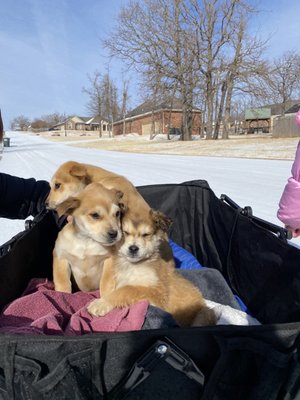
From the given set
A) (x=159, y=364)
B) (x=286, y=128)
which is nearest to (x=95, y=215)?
(x=159, y=364)

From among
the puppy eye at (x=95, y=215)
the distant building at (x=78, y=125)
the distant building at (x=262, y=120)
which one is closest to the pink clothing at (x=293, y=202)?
the puppy eye at (x=95, y=215)

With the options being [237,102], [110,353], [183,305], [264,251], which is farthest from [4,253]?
[237,102]

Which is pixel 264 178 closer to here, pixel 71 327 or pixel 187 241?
pixel 187 241

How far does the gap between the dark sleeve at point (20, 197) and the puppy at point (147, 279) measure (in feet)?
2.97

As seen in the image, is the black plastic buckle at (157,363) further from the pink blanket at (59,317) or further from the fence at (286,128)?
the fence at (286,128)

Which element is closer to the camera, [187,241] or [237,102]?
[187,241]

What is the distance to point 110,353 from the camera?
3.19ft

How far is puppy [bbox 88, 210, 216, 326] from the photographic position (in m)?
1.90

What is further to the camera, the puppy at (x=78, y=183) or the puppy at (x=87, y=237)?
the puppy at (x=78, y=183)

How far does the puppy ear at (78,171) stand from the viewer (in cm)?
325

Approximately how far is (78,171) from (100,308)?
1673 mm

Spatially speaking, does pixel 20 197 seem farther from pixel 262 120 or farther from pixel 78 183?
pixel 262 120

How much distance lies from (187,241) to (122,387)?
2528 mm

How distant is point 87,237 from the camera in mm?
2408
